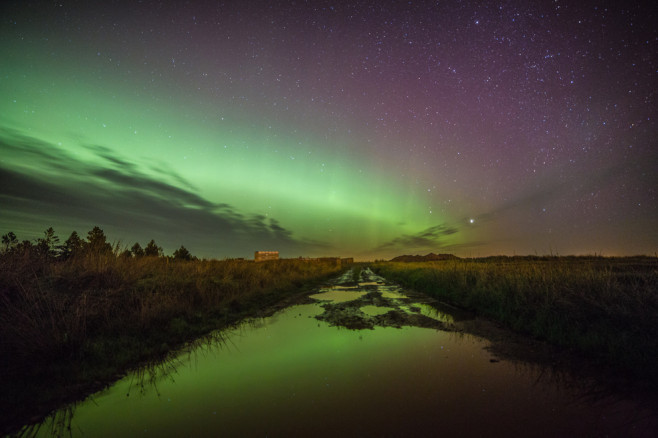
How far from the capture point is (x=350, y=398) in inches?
172

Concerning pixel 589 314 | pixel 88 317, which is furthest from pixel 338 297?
pixel 88 317

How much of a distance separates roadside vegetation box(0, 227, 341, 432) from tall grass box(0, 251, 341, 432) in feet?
0.06

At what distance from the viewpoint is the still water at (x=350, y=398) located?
143 inches

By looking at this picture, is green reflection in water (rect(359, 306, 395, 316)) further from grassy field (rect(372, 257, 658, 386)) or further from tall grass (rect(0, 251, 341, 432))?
tall grass (rect(0, 251, 341, 432))

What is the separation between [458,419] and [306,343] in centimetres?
450

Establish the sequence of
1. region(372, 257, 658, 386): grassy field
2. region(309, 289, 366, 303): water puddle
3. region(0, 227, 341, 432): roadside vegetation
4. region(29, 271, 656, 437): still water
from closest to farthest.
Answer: region(29, 271, 656, 437): still water, region(0, 227, 341, 432): roadside vegetation, region(372, 257, 658, 386): grassy field, region(309, 289, 366, 303): water puddle

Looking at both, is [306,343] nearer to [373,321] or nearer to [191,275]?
[373,321]

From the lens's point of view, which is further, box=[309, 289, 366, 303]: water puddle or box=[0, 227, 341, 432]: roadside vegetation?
box=[309, 289, 366, 303]: water puddle

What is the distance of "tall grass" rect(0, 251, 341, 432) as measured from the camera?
17.3 ft

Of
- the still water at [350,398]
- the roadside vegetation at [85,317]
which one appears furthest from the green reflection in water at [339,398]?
the roadside vegetation at [85,317]

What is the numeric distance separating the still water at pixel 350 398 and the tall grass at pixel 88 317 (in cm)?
111

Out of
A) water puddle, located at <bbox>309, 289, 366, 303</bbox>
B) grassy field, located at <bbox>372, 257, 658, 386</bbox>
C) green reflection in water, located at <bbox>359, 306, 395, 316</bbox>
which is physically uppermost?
grassy field, located at <bbox>372, 257, 658, 386</bbox>

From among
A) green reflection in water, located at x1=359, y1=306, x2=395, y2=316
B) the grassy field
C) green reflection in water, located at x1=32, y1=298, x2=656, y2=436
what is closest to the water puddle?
green reflection in water, located at x1=359, y1=306, x2=395, y2=316

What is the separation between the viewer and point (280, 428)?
363cm
